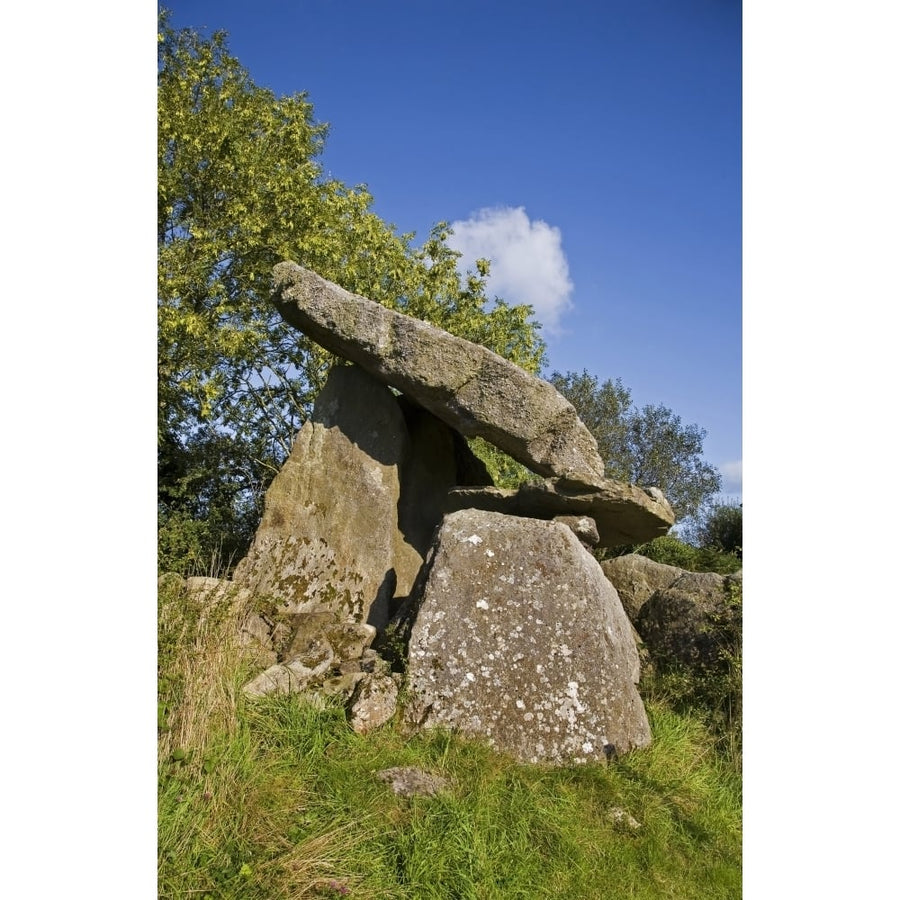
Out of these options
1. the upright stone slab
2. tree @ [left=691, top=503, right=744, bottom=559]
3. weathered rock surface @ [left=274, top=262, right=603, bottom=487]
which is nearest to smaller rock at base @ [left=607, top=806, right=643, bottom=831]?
the upright stone slab

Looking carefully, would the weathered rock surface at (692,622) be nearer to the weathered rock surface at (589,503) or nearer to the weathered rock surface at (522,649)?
the weathered rock surface at (589,503)

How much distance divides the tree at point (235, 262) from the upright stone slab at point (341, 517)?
3065mm

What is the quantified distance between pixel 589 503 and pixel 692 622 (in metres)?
1.47

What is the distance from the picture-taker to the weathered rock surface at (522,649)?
6.01 meters

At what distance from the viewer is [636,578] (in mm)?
9016

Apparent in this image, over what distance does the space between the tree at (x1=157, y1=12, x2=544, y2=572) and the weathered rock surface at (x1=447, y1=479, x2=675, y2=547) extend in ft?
15.2

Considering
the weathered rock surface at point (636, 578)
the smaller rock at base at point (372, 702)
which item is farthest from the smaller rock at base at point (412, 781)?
the weathered rock surface at point (636, 578)

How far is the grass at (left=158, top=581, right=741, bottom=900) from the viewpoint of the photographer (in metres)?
4.28

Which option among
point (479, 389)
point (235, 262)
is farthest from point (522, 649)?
point (235, 262)

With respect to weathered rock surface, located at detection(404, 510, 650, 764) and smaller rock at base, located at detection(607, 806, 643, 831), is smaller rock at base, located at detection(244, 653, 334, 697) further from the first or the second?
smaller rock at base, located at detection(607, 806, 643, 831)
